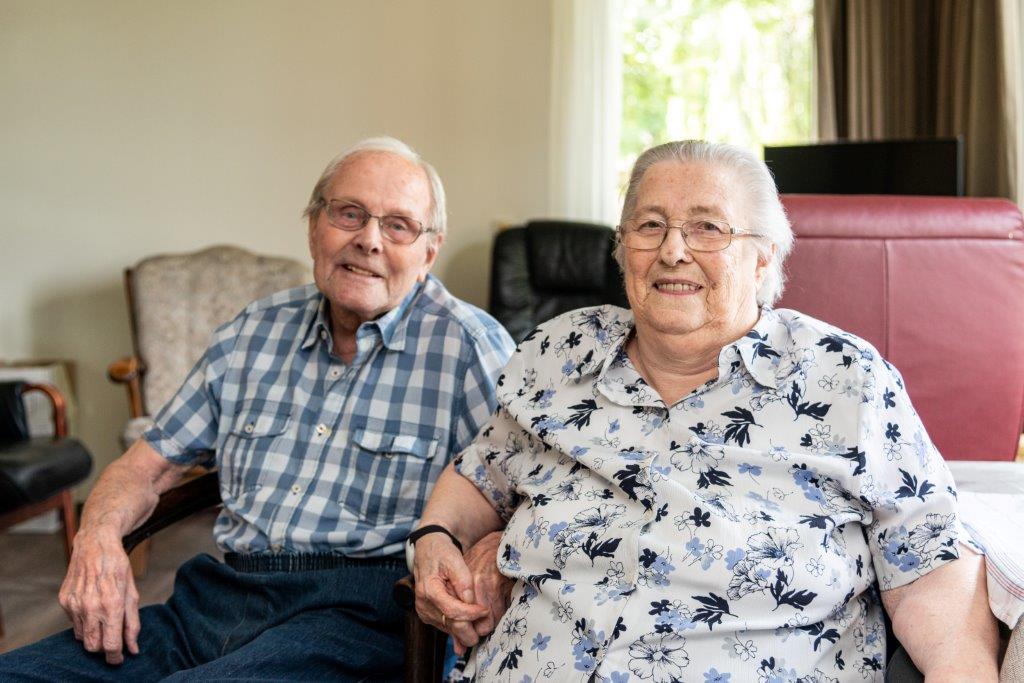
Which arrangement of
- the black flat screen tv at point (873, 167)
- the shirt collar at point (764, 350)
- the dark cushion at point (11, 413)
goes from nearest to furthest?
the shirt collar at point (764, 350) → the black flat screen tv at point (873, 167) → the dark cushion at point (11, 413)

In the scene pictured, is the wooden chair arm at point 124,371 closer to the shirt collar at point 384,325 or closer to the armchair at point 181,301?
the armchair at point 181,301

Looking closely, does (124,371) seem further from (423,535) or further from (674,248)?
(674,248)

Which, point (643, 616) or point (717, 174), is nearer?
point (643, 616)

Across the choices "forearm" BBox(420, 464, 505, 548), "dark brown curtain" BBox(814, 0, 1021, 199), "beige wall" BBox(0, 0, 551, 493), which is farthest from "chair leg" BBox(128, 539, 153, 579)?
"dark brown curtain" BBox(814, 0, 1021, 199)

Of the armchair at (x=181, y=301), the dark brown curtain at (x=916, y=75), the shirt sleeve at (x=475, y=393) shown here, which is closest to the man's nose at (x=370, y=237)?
the shirt sleeve at (x=475, y=393)

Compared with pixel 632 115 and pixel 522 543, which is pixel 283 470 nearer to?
pixel 522 543

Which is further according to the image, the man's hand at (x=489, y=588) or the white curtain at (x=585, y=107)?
the white curtain at (x=585, y=107)

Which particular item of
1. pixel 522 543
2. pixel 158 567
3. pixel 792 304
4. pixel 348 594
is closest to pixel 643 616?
pixel 522 543

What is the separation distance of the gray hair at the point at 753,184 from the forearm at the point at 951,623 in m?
0.49

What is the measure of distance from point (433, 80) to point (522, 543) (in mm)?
3639

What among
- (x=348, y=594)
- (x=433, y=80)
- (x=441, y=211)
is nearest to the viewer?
(x=348, y=594)

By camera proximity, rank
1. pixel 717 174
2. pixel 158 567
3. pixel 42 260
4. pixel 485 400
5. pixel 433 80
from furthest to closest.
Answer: pixel 433 80 < pixel 42 260 < pixel 158 567 < pixel 485 400 < pixel 717 174

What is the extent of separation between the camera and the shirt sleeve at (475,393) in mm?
1825

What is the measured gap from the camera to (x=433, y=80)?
476 centimetres
